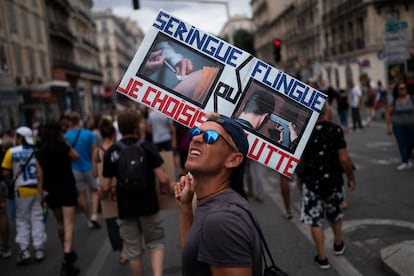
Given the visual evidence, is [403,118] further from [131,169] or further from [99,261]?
[131,169]

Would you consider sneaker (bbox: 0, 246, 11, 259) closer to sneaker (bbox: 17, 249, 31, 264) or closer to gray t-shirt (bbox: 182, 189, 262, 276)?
sneaker (bbox: 17, 249, 31, 264)

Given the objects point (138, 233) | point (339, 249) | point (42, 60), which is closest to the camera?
point (138, 233)

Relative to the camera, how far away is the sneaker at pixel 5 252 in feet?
19.4

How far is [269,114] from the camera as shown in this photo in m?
2.45

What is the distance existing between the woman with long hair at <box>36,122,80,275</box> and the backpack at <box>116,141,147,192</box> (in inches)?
50.7

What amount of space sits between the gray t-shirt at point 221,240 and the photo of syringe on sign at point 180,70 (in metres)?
0.80

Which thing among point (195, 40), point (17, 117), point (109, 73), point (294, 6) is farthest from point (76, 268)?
point (109, 73)

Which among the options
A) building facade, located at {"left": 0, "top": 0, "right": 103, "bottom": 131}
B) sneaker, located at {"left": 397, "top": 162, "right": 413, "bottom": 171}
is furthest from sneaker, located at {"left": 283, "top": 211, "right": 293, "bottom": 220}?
building facade, located at {"left": 0, "top": 0, "right": 103, "bottom": 131}

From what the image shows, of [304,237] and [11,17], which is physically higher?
[11,17]

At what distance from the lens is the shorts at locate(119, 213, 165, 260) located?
13.4 ft

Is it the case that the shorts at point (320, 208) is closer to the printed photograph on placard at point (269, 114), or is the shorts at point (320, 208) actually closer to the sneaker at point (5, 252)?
the printed photograph on placard at point (269, 114)

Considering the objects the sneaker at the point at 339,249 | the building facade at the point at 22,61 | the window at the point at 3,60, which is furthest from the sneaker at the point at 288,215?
the window at the point at 3,60

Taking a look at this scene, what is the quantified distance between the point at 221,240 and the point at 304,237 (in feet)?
13.4

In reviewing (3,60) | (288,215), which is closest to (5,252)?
(288,215)
